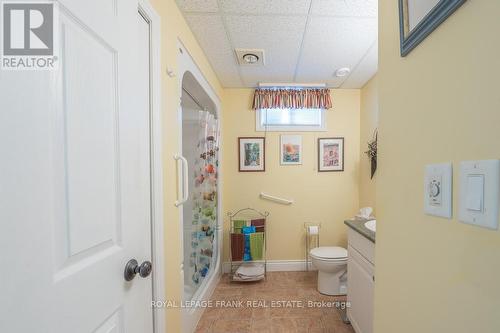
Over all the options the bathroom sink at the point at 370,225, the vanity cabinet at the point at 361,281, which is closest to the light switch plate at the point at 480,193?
the vanity cabinet at the point at 361,281

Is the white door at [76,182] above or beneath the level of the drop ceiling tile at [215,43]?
beneath

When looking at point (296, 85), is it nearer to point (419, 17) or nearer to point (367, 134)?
point (367, 134)

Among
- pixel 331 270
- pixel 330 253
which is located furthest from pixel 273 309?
pixel 330 253

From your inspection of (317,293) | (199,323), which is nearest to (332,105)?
(317,293)

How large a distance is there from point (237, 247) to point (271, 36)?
86.6 inches

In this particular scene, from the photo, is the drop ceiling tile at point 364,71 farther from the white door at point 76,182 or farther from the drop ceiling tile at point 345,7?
the white door at point 76,182

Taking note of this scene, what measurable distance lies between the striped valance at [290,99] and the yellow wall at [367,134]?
1.48 feet

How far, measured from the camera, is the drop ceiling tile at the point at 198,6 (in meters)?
1.42

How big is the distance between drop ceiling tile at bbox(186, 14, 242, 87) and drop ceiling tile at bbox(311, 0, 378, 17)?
69 centimetres

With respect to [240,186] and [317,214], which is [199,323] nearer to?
[240,186]

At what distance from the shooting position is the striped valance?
2.78m

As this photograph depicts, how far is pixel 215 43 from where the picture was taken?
1866mm

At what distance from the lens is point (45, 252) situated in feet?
1.55
